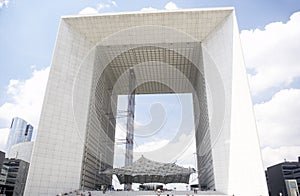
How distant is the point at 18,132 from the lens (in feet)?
552

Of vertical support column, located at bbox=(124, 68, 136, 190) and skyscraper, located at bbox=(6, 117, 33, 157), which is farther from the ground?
skyscraper, located at bbox=(6, 117, 33, 157)

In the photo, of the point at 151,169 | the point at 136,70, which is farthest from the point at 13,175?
the point at 151,169

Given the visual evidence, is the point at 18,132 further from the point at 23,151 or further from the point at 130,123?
the point at 130,123

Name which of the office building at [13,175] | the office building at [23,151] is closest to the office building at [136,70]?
the office building at [13,175]

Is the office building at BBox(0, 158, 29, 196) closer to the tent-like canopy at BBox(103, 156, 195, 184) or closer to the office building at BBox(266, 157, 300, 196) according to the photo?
the tent-like canopy at BBox(103, 156, 195, 184)

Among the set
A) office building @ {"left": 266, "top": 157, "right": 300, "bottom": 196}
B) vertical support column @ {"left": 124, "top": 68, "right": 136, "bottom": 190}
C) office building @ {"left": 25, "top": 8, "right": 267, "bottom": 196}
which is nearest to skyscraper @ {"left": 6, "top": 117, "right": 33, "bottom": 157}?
vertical support column @ {"left": 124, "top": 68, "right": 136, "bottom": 190}

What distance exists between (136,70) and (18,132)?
555 feet

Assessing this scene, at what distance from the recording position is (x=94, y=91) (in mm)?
25250

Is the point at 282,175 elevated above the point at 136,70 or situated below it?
below

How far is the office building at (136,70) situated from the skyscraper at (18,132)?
162236 millimetres

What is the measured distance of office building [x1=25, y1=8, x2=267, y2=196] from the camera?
18455mm

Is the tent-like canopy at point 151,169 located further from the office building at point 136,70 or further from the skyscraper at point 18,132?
the skyscraper at point 18,132

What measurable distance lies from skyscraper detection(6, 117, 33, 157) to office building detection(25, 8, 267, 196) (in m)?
162

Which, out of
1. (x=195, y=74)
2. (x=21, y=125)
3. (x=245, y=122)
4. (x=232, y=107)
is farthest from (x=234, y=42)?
(x=21, y=125)
